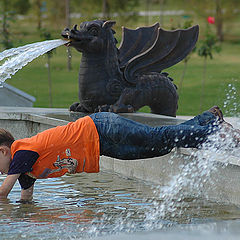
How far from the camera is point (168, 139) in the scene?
457 cm

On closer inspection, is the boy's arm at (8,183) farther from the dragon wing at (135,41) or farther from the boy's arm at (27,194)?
the dragon wing at (135,41)

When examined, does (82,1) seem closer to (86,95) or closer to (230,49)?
(230,49)

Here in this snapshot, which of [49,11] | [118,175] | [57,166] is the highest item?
[49,11]

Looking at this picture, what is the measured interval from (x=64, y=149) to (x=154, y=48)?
12.8 ft

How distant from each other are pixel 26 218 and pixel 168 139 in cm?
122

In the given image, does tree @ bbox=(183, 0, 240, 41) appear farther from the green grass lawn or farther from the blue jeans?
the blue jeans

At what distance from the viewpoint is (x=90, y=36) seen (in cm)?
721

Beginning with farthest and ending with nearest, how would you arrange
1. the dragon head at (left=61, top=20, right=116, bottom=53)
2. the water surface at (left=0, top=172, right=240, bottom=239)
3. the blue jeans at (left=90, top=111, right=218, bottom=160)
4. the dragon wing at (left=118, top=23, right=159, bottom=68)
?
the dragon wing at (left=118, top=23, right=159, bottom=68)
the dragon head at (left=61, top=20, right=116, bottom=53)
the blue jeans at (left=90, top=111, right=218, bottom=160)
the water surface at (left=0, top=172, right=240, bottom=239)

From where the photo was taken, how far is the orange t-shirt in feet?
14.0

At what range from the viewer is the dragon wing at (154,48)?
307 inches

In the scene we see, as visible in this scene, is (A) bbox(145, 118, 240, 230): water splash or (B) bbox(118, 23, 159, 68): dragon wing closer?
(A) bbox(145, 118, 240, 230): water splash

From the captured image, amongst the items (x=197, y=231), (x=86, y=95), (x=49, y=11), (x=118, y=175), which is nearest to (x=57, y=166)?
(x=197, y=231)

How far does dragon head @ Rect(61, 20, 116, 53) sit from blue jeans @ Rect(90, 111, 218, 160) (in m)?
2.75

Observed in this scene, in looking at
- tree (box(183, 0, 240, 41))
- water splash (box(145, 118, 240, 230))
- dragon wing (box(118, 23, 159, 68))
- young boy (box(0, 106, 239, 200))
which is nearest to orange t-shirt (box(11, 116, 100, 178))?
young boy (box(0, 106, 239, 200))
